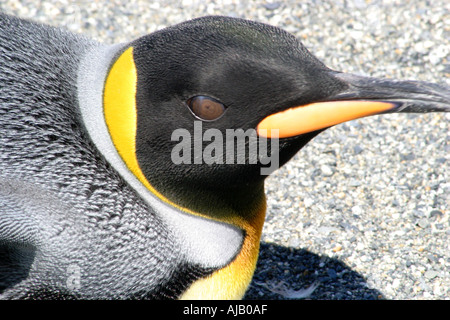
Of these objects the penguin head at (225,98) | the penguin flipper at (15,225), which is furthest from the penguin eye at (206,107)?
the penguin flipper at (15,225)

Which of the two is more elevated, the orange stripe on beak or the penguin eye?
the penguin eye

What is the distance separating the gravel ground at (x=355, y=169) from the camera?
2973 millimetres

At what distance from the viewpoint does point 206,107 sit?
72.9 inches

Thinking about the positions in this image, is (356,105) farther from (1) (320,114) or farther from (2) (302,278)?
(2) (302,278)

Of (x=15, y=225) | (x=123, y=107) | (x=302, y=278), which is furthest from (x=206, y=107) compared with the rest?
(x=302, y=278)

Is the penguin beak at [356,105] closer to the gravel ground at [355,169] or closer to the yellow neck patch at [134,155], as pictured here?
the yellow neck patch at [134,155]

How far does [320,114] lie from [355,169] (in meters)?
1.72

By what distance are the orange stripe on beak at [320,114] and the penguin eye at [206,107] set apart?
0.15 meters

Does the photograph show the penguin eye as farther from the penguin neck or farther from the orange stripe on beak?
the penguin neck

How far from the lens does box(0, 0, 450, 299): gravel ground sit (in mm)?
2973

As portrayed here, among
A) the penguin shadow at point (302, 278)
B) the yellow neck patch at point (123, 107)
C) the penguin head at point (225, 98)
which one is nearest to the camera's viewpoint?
the penguin head at point (225, 98)

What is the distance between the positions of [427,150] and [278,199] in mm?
927

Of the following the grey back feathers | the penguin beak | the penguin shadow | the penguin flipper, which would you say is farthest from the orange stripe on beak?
the penguin shadow
